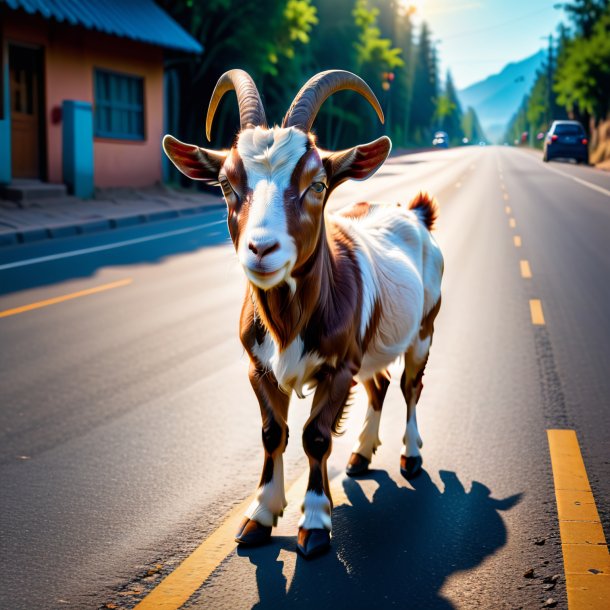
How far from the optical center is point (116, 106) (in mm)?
24062

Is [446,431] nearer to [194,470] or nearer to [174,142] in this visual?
[194,470]

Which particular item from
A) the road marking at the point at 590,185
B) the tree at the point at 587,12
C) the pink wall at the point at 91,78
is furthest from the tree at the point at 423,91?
the pink wall at the point at 91,78

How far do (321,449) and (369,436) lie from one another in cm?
106

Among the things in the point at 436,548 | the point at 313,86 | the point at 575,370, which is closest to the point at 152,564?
the point at 436,548

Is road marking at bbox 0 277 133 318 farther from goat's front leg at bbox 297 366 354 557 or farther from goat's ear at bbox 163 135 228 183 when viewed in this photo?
goat's front leg at bbox 297 366 354 557

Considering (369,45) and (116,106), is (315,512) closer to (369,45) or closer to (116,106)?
(116,106)

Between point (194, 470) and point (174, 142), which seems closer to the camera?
point (174, 142)

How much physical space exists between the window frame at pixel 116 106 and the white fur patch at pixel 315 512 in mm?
20245

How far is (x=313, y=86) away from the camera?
3861mm

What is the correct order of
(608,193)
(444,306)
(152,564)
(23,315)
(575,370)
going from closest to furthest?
(152,564), (575,370), (23,315), (444,306), (608,193)

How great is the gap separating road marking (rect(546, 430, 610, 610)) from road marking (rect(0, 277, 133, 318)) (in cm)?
579

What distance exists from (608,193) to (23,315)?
894 inches

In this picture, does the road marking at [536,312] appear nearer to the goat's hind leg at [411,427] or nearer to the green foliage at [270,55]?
the goat's hind leg at [411,427]

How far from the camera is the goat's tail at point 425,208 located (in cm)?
544
